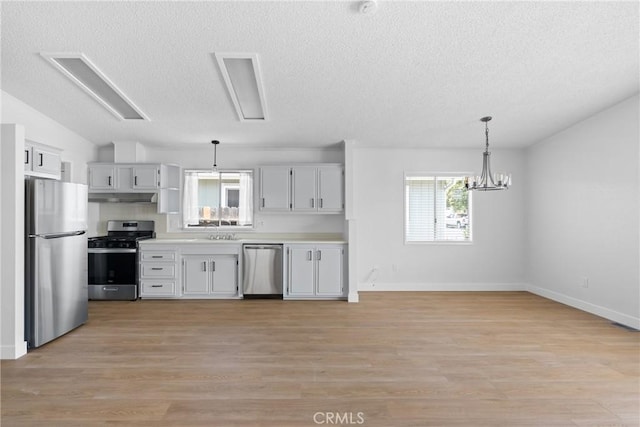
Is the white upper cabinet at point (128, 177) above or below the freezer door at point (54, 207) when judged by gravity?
above

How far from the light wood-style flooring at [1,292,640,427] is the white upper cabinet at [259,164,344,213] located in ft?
5.82

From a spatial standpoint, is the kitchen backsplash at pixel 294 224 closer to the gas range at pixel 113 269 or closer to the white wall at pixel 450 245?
the white wall at pixel 450 245

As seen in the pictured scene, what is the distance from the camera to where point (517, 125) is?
434cm

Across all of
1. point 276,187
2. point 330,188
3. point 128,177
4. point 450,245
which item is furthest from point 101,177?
point 450,245

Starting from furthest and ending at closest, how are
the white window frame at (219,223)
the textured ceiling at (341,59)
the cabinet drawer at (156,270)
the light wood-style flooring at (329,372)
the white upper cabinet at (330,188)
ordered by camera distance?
the white window frame at (219,223)
the white upper cabinet at (330,188)
the cabinet drawer at (156,270)
the textured ceiling at (341,59)
the light wood-style flooring at (329,372)

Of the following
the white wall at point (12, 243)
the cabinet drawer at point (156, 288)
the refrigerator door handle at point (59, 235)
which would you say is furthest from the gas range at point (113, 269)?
the white wall at point (12, 243)

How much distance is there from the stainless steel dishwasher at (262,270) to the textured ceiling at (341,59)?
1.83 meters

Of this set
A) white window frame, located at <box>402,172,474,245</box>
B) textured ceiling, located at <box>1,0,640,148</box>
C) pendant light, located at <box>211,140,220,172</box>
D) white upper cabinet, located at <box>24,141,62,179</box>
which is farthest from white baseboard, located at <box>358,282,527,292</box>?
white upper cabinet, located at <box>24,141,62,179</box>

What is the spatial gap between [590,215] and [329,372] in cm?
404

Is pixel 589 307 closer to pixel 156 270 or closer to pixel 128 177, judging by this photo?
pixel 156 270

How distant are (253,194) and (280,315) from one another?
2248 mm

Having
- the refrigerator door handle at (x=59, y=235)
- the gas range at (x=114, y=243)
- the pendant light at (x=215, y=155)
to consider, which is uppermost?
the pendant light at (x=215, y=155)

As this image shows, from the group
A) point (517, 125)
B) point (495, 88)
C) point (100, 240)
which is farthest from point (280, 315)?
point (517, 125)

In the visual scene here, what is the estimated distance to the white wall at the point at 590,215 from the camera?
3.60 m
